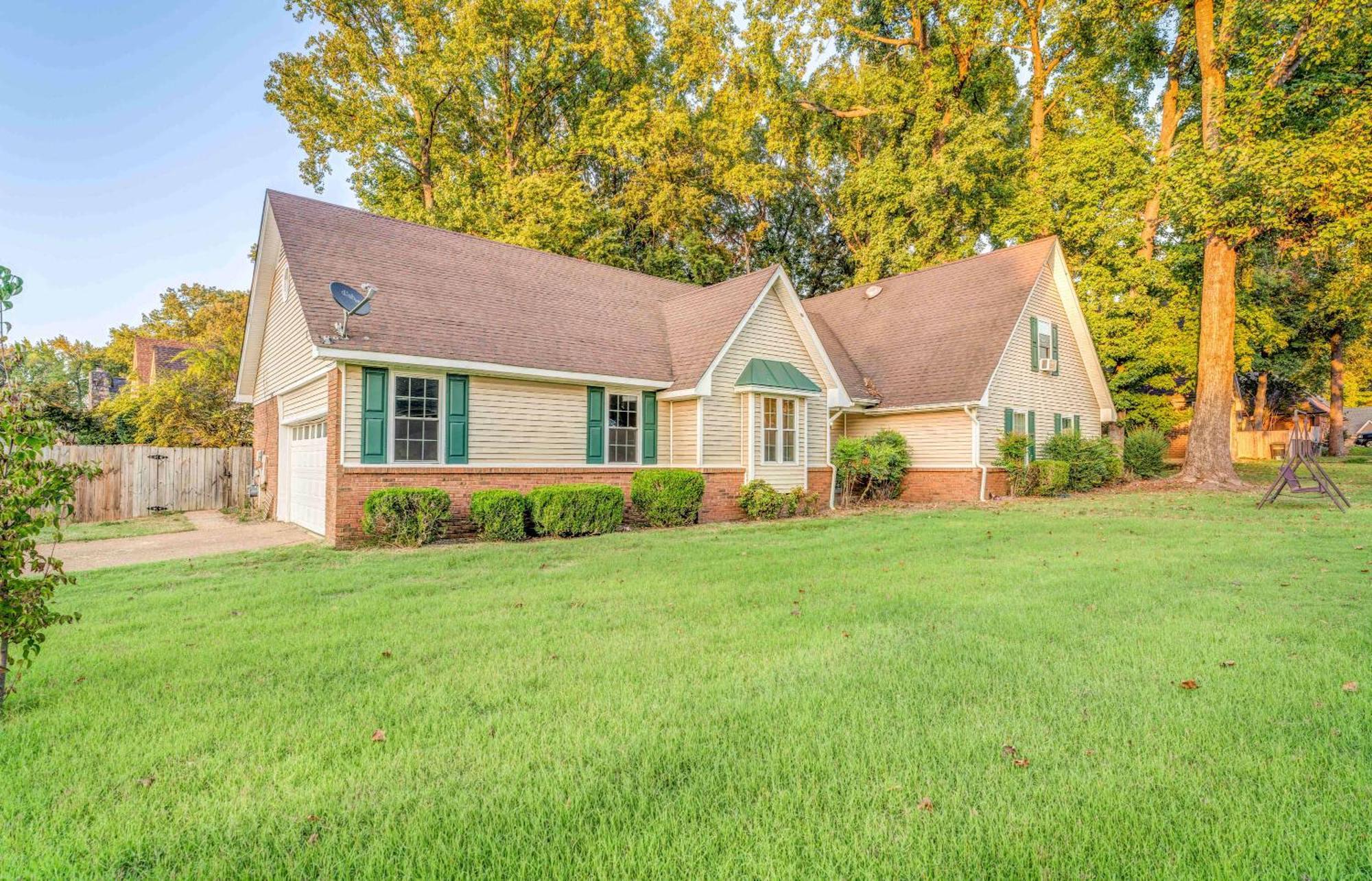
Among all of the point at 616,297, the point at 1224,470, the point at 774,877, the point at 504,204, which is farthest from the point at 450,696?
the point at 504,204

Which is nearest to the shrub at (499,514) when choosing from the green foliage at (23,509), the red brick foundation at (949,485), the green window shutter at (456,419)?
the green window shutter at (456,419)

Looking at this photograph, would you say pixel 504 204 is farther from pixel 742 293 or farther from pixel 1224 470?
pixel 1224 470

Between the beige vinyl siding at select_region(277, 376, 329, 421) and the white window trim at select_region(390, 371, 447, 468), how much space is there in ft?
3.73

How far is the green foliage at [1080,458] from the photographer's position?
62.7ft

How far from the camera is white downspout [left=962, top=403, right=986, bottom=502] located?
17344 millimetres

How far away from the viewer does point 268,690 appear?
3.69 m

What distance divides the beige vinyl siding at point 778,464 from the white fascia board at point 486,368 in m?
2.21

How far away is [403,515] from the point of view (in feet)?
32.9

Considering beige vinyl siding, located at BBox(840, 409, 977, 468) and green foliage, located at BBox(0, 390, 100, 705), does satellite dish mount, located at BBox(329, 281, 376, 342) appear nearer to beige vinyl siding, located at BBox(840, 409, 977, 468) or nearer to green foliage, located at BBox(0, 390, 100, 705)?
green foliage, located at BBox(0, 390, 100, 705)

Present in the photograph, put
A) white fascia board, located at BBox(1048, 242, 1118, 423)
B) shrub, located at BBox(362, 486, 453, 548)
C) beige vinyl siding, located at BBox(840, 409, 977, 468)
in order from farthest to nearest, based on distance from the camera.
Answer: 1. white fascia board, located at BBox(1048, 242, 1118, 423)
2. beige vinyl siding, located at BBox(840, 409, 977, 468)
3. shrub, located at BBox(362, 486, 453, 548)

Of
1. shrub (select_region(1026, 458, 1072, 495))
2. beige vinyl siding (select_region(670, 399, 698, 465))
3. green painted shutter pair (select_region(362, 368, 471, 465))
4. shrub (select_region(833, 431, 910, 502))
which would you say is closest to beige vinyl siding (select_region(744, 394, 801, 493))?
beige vinyl siding (select_region(670, 399, 698, 465))

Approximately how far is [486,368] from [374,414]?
2.05m

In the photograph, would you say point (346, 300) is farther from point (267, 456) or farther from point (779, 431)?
point (779, 431)

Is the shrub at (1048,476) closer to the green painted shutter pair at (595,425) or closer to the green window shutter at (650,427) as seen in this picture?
the green window shutter at (650,427)
